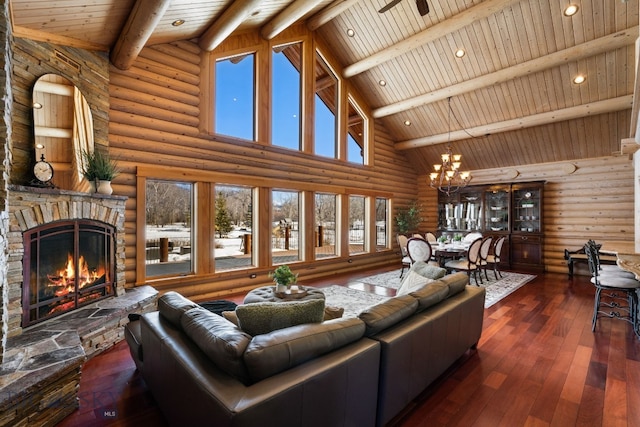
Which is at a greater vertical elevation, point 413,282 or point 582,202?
point 582,202

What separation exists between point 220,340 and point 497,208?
8560 mm

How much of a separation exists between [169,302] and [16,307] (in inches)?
64.3

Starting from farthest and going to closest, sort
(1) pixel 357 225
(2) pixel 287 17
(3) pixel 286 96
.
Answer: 1. (1) pixel 357 225
2. (3) pixel 286 96
3. (2) pixel 287 17

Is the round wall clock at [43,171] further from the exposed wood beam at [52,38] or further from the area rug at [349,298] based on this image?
the area rug at [349,298]

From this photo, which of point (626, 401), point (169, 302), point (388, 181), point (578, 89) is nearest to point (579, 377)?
point (626, 401)

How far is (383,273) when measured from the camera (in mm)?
7125

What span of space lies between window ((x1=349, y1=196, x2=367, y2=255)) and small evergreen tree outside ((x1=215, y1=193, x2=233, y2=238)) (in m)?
3.34

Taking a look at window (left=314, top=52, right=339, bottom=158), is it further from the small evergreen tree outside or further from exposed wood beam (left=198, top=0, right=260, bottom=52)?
exposed wood beam (left=198, top=0, right=260, bottom=52)

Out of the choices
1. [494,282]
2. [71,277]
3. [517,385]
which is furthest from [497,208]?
[71,277]

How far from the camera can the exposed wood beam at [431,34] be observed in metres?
4.86

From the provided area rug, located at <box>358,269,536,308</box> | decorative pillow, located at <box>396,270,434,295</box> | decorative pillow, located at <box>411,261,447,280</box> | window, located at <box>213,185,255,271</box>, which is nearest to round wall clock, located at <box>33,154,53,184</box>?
window, located at <box>213,185,255,271</box>

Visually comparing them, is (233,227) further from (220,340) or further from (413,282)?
(220,340)

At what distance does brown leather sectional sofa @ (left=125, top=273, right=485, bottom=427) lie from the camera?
1.34 meters

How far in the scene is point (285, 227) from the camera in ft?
21.1
